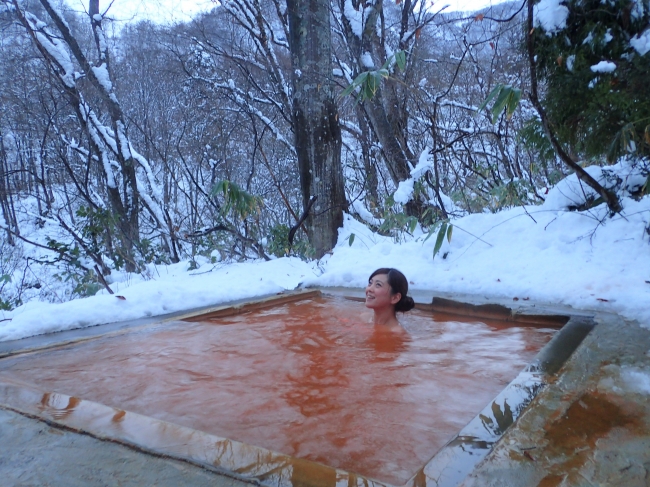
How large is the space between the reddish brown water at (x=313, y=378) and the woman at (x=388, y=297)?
0.11 meters

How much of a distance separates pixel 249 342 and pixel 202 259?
437 cm

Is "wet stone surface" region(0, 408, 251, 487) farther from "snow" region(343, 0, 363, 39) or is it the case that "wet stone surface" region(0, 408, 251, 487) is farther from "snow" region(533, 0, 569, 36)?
"snow" region(343, 0, 363, 39)

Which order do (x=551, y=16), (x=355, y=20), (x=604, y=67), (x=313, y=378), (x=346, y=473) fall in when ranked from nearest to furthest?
(x=346, y=473) < (x=313, y=378) < (x=604, y=67) < (x=551, y=16) < (x=355, y=20)

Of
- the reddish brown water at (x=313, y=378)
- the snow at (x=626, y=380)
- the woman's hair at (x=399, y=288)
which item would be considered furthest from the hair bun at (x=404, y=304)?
the snow at (x=626, y=380)

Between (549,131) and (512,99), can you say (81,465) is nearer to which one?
(512,99)

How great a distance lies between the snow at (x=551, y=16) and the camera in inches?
132

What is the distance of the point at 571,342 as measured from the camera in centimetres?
238

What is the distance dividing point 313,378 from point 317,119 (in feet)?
13.5

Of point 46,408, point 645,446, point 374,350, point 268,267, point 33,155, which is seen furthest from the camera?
point 33,155

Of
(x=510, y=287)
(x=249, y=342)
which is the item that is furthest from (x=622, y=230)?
(x=249, y=342)

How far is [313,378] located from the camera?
247 cm

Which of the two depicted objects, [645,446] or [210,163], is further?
[210,163]

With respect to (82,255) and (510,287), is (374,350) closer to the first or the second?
(510,287)

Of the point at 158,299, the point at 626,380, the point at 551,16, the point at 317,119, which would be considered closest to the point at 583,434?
the point at 626,380
